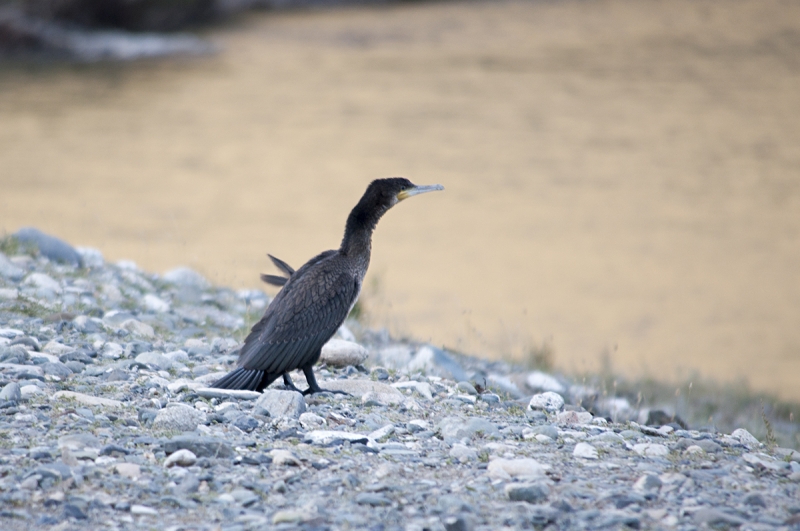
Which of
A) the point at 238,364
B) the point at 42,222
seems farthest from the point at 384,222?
the point at 238,364

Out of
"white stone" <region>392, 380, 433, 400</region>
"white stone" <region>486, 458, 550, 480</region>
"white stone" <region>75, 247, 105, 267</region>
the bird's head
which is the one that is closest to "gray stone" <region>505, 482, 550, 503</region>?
"white stone" <region>486, 458, 550, 480</region>

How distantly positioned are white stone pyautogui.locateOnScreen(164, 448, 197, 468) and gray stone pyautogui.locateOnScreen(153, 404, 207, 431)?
470mm

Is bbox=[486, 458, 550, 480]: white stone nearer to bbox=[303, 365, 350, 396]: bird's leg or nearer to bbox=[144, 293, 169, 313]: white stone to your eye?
bbox=[303, 365, 350, 396]: bird's leg

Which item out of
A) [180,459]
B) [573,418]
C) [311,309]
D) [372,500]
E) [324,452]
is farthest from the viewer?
[311,309]

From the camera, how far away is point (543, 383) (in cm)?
739

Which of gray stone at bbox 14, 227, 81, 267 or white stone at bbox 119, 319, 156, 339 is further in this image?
gray stone at bbox 14, 227, 81, 267

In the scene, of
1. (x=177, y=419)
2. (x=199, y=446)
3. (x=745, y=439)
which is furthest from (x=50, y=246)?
(x=745, y=439)

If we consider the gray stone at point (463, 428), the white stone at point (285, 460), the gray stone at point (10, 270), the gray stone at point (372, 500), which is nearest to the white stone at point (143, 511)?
the white stone at point (285, 460)

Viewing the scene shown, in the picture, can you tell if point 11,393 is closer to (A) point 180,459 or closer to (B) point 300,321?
(A) point 180,459

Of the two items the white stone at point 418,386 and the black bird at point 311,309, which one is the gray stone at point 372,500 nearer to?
the black bird at point 311,309

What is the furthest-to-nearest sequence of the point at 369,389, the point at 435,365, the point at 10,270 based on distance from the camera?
the point at 10,270 → the point at 435,365 → the point at 369,389

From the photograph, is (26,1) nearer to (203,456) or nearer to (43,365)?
(43,365)

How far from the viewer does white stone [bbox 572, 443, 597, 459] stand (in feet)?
14.1

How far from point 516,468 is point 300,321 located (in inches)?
71.9
